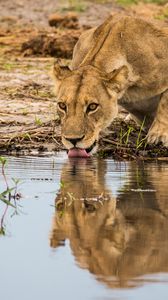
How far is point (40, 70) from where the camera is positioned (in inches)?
535

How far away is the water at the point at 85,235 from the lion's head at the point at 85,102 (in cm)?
42

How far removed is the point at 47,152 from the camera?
29.3 feet

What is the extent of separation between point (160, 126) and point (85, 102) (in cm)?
129

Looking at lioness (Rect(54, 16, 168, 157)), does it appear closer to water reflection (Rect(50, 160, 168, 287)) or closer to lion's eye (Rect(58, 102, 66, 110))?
lion's eye (Rect(58, 102, 66, 110))

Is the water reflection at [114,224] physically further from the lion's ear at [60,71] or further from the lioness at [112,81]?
the lion's ear at [60,71]

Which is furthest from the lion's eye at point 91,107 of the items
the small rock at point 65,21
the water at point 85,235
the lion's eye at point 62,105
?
the small rock at point 65,21

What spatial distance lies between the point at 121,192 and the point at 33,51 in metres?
8.31

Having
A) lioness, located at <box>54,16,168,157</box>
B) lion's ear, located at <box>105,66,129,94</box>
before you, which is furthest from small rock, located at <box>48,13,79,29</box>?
lion's ear, located at <box>105,66,129,94</box>

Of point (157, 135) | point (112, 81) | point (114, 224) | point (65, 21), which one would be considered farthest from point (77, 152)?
point (65, 21)

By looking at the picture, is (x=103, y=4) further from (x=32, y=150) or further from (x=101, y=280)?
(x=101, y=280)

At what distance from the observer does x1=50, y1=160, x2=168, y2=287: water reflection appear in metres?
4.70

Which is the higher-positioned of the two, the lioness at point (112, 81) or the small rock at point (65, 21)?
the lioness at point (112, 81)

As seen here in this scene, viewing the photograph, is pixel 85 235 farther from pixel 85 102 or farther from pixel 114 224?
pixel 85 102

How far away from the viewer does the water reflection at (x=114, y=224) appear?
4703mm
